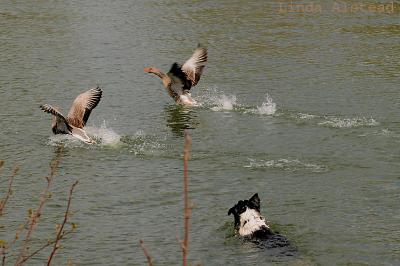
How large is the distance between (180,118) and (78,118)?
3.06 metres

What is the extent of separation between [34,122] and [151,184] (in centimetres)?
562

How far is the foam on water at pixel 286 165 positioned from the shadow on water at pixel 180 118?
317 cm

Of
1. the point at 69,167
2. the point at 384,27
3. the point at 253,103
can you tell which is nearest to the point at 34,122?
the point at 69,167

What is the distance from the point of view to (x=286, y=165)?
16.7 meters

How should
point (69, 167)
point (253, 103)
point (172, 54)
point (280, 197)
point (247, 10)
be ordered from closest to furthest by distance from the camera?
point (280, 197) < point (69, 167) < point (253, 103) < point (172, 54) < point (247, 10)

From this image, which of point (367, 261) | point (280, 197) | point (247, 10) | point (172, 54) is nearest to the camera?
point (367, 261)

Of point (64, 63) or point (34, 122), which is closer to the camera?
point (34, 122)

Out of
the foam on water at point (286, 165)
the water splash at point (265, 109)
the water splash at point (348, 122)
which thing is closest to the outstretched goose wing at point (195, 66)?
the water splash at point (265, 109)

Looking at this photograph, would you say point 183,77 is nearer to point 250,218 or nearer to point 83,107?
point 83,107

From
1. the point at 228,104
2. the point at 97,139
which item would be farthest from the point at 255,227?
the point at 228,104

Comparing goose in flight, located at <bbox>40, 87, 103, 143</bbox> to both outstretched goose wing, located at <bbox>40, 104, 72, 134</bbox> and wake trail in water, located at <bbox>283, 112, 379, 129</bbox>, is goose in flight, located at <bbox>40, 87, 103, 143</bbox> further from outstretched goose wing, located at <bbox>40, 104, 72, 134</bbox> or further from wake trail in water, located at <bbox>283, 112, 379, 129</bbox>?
wake trail in water, located at <bbox>283, 112, 379, 129</bbox>

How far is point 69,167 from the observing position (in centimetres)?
1703

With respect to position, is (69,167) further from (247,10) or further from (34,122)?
(247,10)

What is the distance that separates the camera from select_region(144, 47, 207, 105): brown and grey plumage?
2236cm
